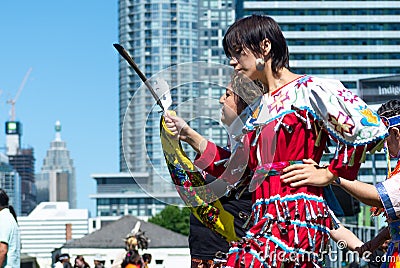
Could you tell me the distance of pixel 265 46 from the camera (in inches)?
163

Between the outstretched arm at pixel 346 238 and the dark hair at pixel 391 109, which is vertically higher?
the dark hair at pixel 391 109

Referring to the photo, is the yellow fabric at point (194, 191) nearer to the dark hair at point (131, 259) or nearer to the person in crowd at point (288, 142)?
the person in crowd at point (288, 142)

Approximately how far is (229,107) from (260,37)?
0.68m

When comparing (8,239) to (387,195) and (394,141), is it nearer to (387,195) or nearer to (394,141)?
(394,141)

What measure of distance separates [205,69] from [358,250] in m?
1.40

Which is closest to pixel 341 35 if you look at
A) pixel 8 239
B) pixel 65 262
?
pixel 65 262

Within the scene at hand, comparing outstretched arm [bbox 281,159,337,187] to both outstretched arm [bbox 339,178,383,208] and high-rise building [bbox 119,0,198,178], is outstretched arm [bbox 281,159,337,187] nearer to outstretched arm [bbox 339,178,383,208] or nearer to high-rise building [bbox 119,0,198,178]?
outstretched arm [bbox 339,178,383,208]

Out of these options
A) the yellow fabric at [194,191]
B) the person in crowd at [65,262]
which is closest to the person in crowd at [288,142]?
the yellow fabric at [194,191]

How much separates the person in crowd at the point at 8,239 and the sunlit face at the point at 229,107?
3712 millimetres

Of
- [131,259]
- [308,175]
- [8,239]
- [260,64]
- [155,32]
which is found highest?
[155,32]

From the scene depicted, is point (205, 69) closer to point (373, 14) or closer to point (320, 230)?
point (320, 230)

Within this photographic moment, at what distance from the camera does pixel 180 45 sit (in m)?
184

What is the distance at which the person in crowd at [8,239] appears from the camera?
7.97 metres

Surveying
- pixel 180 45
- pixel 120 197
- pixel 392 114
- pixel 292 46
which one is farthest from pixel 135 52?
pixel 392 114
